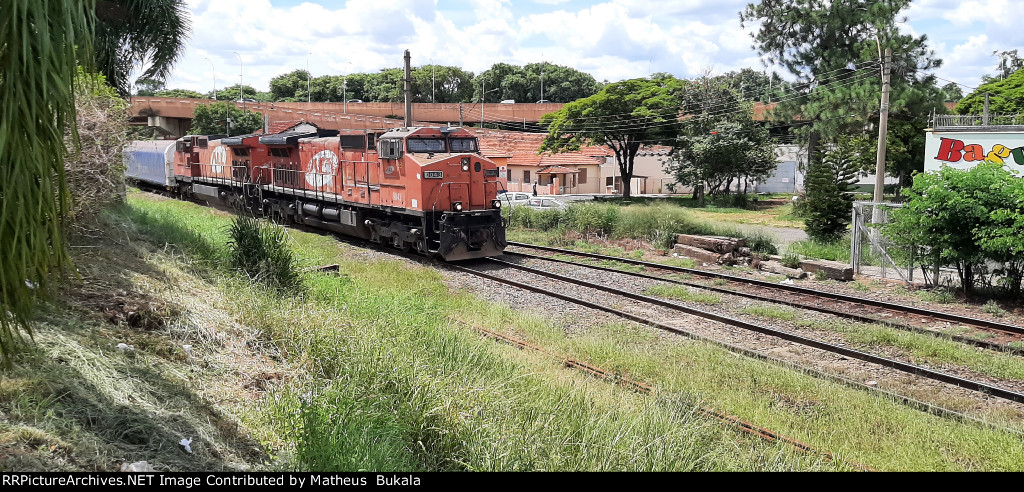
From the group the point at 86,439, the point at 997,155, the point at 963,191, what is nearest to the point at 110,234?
the point at 86,439

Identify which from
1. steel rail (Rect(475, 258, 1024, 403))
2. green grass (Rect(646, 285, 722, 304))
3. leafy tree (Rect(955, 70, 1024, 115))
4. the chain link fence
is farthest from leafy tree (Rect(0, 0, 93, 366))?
leafy tree (Rect(955, 70, 1024, 115))

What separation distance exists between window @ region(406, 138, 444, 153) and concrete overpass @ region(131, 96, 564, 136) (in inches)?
1646

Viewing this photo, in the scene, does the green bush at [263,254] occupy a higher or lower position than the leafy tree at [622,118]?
lower

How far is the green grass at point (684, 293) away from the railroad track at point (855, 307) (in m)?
0.50

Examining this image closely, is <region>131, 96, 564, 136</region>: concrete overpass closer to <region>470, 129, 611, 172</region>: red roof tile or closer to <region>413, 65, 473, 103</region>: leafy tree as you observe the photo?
<region>470, 129, 611, 172</region>: red roof tile

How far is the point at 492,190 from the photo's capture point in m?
17.7

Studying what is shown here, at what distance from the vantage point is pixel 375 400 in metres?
5.87

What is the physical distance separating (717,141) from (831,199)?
20.2 m

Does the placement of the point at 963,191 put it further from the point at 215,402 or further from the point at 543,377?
the point at 215,402

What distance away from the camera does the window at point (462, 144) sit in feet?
57.7

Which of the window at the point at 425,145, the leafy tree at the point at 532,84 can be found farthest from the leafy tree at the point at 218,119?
the window at the point at 425,145

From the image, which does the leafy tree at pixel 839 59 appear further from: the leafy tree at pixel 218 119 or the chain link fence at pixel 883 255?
the leafy tree at pixel 218 119

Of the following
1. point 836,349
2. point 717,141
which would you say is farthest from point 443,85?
point 836,349

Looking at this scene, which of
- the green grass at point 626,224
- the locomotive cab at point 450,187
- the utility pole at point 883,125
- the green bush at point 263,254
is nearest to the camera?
the green bush at point 263,254
